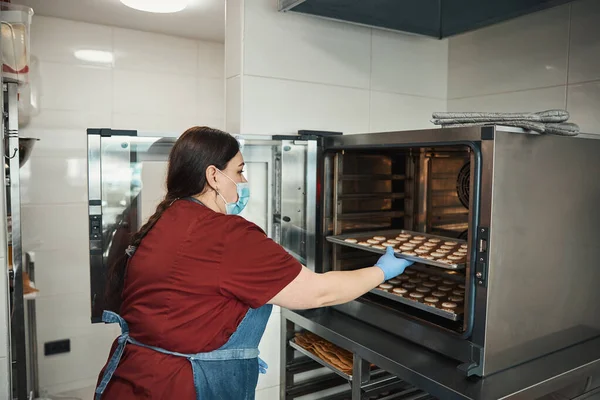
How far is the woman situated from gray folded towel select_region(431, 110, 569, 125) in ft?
1.67

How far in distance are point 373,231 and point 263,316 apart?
2.64ft

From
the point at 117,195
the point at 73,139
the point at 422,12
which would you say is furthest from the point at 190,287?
the point at 73,139

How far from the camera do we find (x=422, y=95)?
2.34m

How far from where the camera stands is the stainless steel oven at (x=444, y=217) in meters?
1.23

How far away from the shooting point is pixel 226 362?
127 centimetres

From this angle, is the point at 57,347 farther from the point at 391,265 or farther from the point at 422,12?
the point at 422,12

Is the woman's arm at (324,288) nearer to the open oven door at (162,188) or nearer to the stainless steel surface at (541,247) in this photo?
the stainless steel surface at (541,247)

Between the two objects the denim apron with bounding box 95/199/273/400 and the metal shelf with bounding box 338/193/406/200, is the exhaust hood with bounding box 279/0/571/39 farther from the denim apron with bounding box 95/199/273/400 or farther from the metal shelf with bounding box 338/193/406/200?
the denim apron with bounding box 95/199/273/400

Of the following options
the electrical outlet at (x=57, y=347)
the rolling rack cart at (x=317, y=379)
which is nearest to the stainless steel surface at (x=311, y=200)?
the rolling rack cart at (x=317, y=379)

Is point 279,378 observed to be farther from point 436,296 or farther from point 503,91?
point 503,91

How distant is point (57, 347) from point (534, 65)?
9.98ft

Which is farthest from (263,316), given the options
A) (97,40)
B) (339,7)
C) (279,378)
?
(97,40)

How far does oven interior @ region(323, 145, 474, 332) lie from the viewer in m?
1.87

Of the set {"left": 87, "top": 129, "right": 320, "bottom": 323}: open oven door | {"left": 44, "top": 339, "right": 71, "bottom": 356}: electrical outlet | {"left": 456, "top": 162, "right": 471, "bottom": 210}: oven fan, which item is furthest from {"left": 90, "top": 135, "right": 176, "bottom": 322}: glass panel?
{"left": 44, "top": 339, "right": 71, "bottom": 356}: electrical outlet
